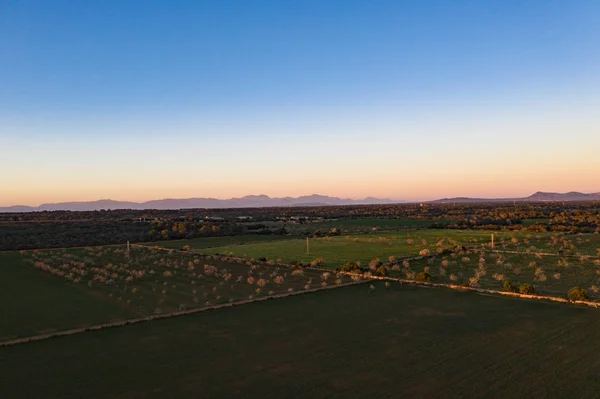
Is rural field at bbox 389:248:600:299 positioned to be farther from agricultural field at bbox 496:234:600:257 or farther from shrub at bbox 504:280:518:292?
agricultural field at bbox 496:234:600:257

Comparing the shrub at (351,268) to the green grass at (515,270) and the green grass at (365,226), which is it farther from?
the green grass at (365,226)

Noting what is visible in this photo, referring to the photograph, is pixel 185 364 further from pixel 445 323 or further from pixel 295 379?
pixel 445 323

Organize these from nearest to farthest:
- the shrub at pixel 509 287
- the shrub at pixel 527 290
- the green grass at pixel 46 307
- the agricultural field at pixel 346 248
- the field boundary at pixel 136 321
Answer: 1. the field boundary at pixel 136 321
2. the green grass at pixel 46 307
3. the shrub at pixel 527 290
4. the shrub at pixel 509 287
5. the agricultural field at pixel 346 248

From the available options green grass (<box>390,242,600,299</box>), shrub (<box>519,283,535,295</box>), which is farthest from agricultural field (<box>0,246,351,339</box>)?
shrub (<box>519,283,535,295</box>)

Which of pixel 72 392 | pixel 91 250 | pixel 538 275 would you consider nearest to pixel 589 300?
pixel 538 275

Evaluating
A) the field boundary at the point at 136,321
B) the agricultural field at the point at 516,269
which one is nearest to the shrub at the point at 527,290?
the agricultural field at the point at 516,269

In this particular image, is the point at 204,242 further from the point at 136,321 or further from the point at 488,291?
the point at 488,291
